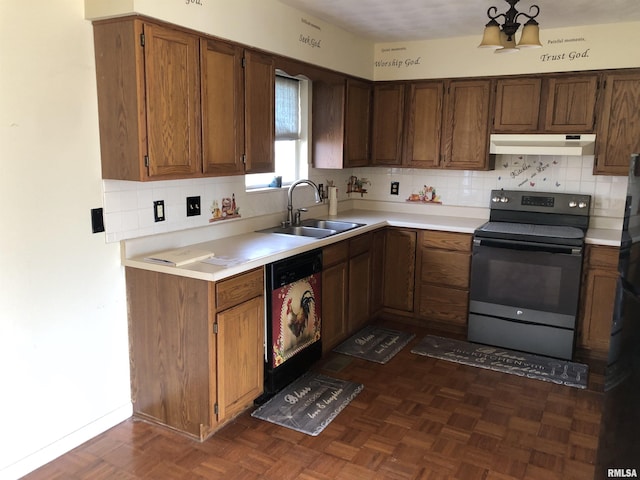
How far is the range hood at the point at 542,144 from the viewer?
3.75 m

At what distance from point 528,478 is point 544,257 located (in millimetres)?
1701

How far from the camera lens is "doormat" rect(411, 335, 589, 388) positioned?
347cm

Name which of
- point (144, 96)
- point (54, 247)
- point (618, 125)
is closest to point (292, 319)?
point (54, 247)

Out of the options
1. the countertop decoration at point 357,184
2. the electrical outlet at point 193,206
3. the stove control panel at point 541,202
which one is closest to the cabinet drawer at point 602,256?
the stove control panel at point 541,202

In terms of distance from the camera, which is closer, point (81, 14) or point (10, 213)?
point (10, 213)

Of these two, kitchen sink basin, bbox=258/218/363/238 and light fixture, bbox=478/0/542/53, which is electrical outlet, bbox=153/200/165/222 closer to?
kitchen sink basin, bbox=258/218/363/238

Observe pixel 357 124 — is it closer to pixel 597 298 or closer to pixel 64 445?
Answer: pixel 597 298

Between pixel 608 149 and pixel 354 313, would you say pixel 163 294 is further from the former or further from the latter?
pixel 608 149

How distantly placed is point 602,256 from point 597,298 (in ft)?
0.97

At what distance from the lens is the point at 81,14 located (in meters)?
2.44

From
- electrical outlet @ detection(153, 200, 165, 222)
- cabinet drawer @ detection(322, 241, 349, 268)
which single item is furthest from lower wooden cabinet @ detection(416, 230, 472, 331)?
electrical outlet @ detection(153, 200, 165, 222)

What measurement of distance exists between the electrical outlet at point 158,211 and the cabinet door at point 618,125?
3030mm

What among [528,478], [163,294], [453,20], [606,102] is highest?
[453,20]

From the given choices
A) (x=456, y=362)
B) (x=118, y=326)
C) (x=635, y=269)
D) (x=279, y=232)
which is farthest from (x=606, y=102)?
(x=118, y=326)
